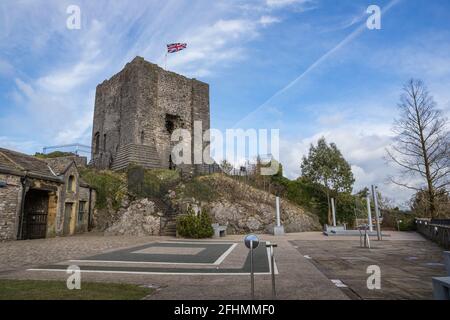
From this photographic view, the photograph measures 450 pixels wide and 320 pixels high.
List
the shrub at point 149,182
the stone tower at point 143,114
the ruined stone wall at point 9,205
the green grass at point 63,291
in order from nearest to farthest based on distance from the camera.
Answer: the green grass at point 63,291, the ruined stone wall at point 9,205, the shrub at point 149,182, the stone tower at point 143,114

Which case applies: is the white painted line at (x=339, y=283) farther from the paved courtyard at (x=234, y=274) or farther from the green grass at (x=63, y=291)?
the green grass at (x=63, y=291)

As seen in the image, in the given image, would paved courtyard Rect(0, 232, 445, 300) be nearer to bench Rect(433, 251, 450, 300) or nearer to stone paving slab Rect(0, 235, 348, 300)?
stone paving slab Rect(0, 235, 348, 300)

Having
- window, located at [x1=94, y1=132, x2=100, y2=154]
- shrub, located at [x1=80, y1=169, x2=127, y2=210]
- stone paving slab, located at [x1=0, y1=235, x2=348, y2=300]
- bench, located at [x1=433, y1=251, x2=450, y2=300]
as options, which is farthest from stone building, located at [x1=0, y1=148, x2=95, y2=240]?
Result: bench, located at [x1=433, y1=251, x2=450, y2=300]

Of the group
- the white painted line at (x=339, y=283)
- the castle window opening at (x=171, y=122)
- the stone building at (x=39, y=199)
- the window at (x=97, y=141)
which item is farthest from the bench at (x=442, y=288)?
the window at (x=97, y=141)

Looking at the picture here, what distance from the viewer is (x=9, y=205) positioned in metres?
15.6

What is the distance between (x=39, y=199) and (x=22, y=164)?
2.72 meters

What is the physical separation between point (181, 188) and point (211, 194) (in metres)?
2.83

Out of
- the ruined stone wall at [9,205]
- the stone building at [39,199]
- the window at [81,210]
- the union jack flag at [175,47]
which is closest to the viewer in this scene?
the ruined stone wall at [9,205]

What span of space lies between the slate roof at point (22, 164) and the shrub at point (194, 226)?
912 centimetres

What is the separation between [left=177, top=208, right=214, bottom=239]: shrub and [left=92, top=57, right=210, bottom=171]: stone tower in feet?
Answer: 31.9

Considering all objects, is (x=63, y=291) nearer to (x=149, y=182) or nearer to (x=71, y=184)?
(x=71, y=184)

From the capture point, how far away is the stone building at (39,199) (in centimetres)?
1567
